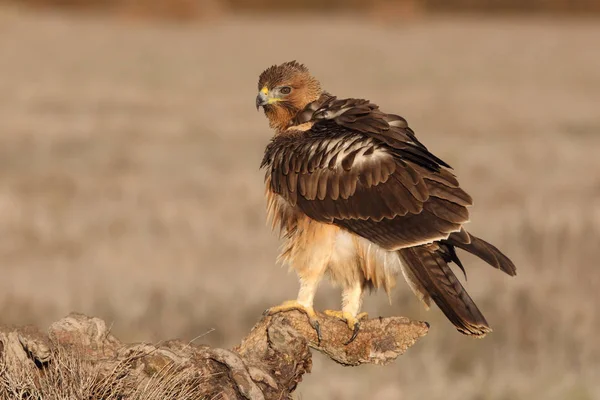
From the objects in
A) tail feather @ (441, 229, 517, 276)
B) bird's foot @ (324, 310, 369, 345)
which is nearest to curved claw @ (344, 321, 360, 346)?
bird's foot @ (324, 310, 369, 345)

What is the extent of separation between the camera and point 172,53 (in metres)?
47.1

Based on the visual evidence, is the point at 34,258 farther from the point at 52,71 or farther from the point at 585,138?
the point at 52,71

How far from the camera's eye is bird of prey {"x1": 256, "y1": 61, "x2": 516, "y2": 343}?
5219mm

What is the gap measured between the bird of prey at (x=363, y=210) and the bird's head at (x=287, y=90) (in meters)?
0.13

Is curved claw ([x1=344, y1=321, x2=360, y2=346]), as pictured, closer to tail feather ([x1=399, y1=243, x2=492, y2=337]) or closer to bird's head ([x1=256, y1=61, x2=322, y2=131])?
tail feather ([x1=399, y1=243, x2=492, y2=337])

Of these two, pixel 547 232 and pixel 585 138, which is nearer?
pixel 547 232

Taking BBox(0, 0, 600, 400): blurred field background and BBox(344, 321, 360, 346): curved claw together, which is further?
BBox(0, 0, 600, 400): blurred field background

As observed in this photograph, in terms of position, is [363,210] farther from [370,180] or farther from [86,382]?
[86,382]

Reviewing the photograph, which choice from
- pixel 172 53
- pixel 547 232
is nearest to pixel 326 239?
pixel 547 232

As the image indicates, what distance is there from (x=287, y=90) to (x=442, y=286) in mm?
1572

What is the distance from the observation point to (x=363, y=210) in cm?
552

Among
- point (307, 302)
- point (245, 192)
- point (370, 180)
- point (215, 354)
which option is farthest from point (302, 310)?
point (245, 192)

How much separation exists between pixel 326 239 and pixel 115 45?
4558 cm

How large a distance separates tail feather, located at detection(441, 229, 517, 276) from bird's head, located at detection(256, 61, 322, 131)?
4.38 feet
